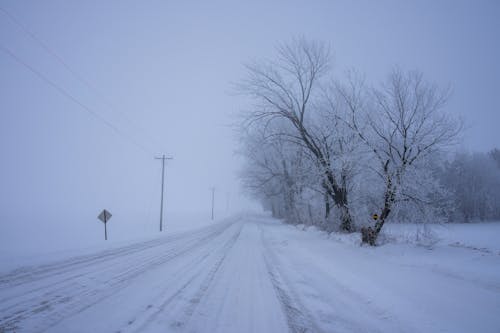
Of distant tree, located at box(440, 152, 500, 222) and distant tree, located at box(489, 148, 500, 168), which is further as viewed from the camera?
distant tree, located at box(489, 148, 500, 168)

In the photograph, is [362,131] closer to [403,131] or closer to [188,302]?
[403,131]

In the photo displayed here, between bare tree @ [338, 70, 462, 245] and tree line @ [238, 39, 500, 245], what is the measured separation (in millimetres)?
35

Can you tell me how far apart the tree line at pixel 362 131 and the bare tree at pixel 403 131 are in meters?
0.03

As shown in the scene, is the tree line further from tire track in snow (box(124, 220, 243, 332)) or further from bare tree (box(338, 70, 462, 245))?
tire track in snow (box(124, 220, 243, 332))

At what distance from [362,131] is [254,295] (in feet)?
32.5

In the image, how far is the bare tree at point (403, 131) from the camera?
981 centimetres

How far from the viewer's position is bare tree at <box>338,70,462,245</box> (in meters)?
9.81

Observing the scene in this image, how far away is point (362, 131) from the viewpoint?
38.7 ft

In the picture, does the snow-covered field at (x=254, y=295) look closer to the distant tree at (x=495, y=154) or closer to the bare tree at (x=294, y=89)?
the bare tree at (x=294, y=89)

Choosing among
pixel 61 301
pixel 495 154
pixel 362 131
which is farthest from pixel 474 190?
pixel 61 301

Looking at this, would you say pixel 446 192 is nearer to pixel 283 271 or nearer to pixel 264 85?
pixel 283 271

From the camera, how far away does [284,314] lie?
3.75m

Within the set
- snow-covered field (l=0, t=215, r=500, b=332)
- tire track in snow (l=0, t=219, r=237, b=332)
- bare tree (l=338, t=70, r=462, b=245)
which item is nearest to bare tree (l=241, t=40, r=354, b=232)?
bare tree (l=338, t=70, r=462, b=245)

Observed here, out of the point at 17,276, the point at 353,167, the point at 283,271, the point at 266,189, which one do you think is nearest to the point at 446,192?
the point at 353,167
